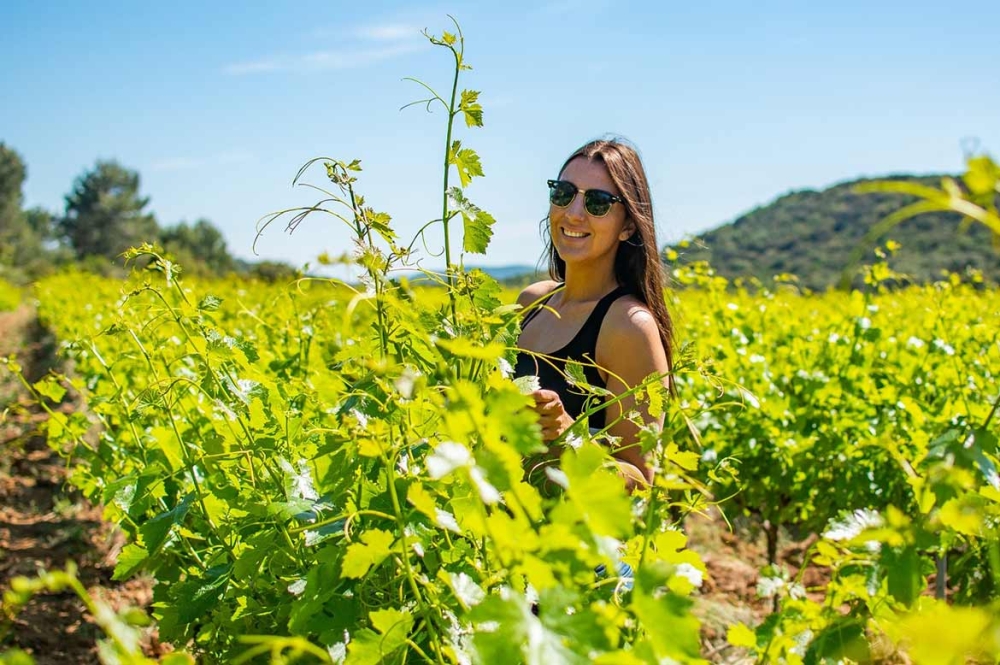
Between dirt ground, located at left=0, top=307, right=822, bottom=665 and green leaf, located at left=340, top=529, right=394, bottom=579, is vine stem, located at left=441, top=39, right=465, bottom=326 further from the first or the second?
dirt ground, located at left=0, top=307, right=822, bottom=665

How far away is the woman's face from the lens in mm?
2896

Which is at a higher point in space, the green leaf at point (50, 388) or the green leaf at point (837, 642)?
the green leaf at point (50, 388)

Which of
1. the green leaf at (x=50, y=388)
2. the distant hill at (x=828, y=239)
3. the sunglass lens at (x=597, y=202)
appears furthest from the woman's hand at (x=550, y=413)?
the distant hill at (x=828, y=239)

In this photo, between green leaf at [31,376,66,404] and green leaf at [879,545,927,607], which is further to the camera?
green leaf at [31,376,66,404]

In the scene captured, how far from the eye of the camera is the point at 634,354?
2617mm

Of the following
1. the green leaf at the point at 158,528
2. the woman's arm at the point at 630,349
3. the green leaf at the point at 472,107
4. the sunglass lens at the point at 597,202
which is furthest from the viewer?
the sunglass lens at the point at 597,202

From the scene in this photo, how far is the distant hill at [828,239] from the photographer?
1565 inches

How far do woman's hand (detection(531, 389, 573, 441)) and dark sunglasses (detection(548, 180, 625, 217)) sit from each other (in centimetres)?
121

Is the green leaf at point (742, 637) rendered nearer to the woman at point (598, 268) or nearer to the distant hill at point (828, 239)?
the woman at point (598, 268)

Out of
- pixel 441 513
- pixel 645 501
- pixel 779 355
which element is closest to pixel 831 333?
pixel 779 355

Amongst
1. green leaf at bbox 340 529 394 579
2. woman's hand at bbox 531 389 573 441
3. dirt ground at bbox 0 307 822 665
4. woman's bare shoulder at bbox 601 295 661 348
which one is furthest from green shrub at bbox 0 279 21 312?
green leaf at bbox 340 529 394 579

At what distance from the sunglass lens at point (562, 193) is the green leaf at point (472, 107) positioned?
1592 millimetres

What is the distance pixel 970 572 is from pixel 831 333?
200 centimetres

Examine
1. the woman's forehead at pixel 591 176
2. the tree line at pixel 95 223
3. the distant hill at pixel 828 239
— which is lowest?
the distant hill at pixel 828 239
